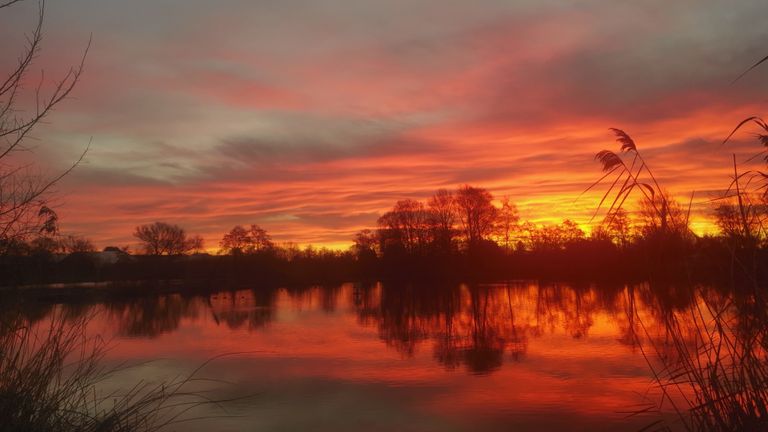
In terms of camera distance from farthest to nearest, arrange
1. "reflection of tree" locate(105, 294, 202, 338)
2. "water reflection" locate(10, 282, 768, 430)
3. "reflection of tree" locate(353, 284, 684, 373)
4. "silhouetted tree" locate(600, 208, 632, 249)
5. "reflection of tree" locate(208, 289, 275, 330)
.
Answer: "reflection of tree" locate(208, 289, 275, 330) < "reflection of tree" locate(105, 294, 202, 338) < "reflection of tree" locate(353, 284, 684, 373) < "water reflection" locate(10, 282, 768, 430) < "silhouetted tree" locate(600, 208, 632, 249)

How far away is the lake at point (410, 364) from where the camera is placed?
9742 millimetres

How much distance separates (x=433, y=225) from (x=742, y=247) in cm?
5643

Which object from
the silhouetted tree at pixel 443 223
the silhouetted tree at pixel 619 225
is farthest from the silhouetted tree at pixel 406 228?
the silhouetted tree at pixel 619 225

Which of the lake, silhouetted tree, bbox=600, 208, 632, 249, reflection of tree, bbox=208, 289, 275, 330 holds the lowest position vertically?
the lake

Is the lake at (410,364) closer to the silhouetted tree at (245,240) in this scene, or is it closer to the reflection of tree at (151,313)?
the reflection of tree at (151,313)

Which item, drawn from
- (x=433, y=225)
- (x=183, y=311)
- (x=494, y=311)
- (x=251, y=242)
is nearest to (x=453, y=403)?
(x=494, y=311)

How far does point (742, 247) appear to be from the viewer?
3803mm

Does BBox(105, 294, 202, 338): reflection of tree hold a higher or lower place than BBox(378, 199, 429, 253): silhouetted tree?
lower

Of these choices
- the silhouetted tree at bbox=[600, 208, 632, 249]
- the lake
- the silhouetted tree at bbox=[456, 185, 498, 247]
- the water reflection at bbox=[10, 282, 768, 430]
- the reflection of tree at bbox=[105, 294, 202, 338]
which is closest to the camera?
the silhouetted tree at bbox=[600, 208, 632, 249]

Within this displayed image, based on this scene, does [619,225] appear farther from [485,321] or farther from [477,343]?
[485,321]

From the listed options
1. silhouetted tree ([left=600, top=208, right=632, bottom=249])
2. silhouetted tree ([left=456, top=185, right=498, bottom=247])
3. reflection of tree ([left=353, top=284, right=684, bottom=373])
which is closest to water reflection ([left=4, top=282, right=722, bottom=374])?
reflection of tree ([left=353, top=284, right=684, bottom=373])

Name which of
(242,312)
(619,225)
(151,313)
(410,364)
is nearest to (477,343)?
(410,364)

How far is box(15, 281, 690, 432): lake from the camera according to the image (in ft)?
32.0

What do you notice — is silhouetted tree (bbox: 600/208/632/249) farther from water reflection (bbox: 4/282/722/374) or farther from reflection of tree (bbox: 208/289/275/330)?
reflection of tree (bbox: 208/289/275/330)
